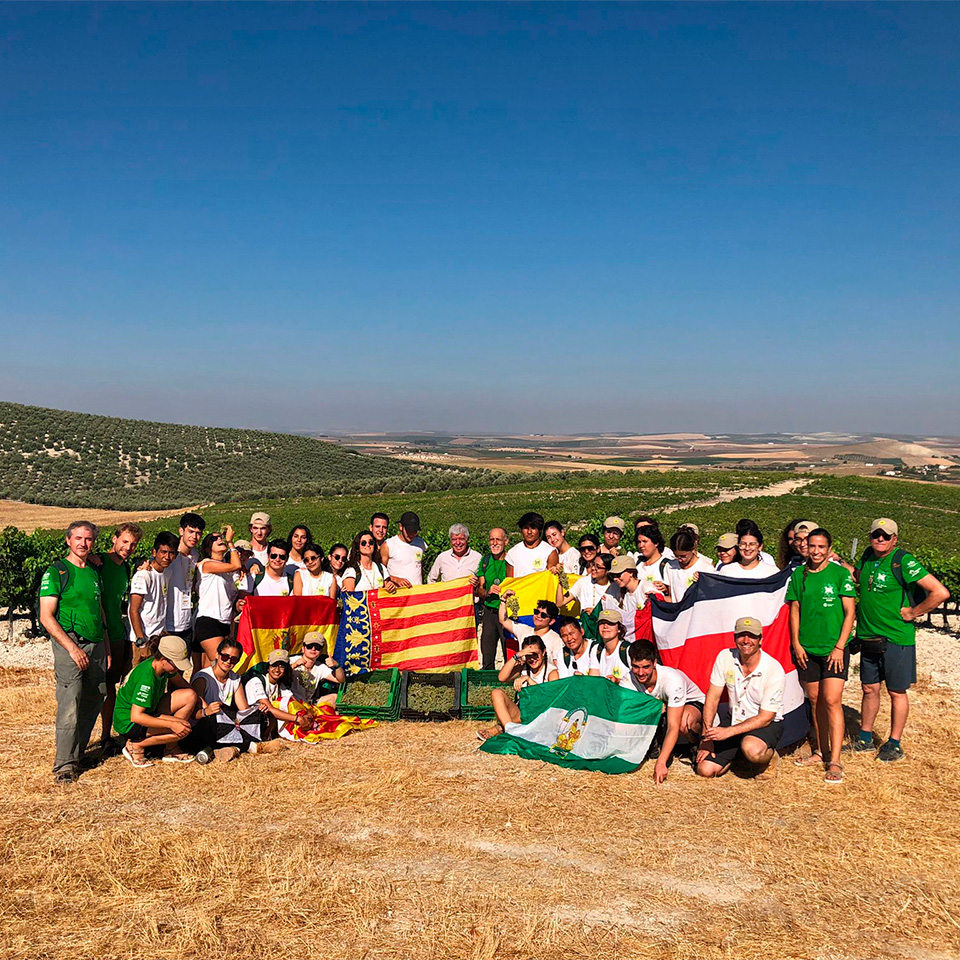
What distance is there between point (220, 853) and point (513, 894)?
7.18ft

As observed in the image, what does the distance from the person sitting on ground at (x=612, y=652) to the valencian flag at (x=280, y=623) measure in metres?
3.41

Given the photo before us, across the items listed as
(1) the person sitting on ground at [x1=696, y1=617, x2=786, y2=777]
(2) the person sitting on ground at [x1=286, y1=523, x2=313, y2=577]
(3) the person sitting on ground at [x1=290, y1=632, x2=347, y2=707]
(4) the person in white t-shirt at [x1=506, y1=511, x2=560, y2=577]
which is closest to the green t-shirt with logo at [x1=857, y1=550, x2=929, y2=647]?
(1) the person sitting on ground at [x1=696, y1=617, x2=786, y2=777]

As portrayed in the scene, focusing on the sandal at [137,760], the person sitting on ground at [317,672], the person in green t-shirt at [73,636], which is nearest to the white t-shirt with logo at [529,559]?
the person sitting on ground at [317,672]

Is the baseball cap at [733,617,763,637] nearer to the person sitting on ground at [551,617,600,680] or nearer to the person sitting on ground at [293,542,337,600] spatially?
the person sitting on ground at [551,617,600,680]

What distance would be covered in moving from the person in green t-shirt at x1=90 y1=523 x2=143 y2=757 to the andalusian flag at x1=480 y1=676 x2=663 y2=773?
3.91 metres

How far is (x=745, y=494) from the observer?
164 feet

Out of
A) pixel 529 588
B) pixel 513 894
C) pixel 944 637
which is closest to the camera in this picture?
pixel 513 894

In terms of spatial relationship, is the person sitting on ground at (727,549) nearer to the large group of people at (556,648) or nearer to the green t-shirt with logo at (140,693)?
the large group of people at (556,648)

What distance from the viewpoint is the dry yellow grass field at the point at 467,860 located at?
4.58 metres

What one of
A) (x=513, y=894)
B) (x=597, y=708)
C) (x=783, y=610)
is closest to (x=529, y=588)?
(x=597, y=708)

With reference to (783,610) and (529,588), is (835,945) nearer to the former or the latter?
(783,610)

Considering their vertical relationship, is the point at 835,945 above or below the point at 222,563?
below

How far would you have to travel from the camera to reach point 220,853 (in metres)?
5.51

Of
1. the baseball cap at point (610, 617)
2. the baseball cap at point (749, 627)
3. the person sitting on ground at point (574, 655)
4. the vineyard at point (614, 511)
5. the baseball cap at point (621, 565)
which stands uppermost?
the baseball cap at point (621, 565)
